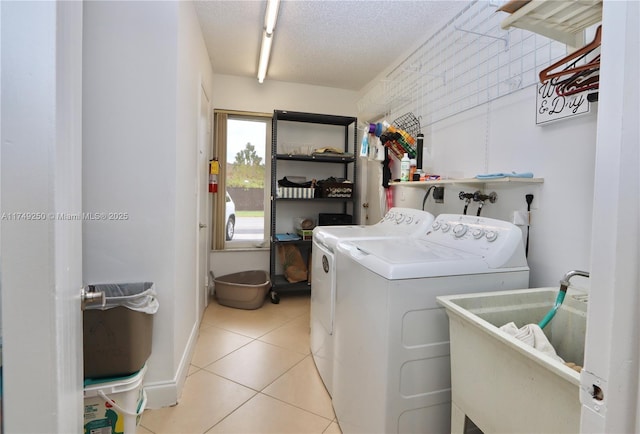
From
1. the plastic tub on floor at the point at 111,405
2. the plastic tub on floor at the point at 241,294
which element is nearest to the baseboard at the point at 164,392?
the plastic tub on floor at the point at 111,405

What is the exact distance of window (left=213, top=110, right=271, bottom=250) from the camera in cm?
352

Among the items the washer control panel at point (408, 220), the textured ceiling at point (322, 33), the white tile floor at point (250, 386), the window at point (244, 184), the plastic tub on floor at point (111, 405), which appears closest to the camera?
the plastic tub on floor at point (111, 405)

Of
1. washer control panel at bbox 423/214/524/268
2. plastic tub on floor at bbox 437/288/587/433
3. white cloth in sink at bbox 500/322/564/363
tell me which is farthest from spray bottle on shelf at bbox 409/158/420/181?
white cloth in sink at bbox 500/322/564/363

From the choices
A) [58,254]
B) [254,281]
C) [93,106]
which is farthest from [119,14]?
[254,281]

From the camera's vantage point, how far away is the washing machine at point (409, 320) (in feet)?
3.70

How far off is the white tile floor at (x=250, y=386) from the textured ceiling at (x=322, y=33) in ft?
8.21

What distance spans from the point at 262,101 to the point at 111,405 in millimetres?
3086

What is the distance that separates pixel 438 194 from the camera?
85.6 inches

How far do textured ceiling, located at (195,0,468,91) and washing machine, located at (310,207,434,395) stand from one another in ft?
4.60

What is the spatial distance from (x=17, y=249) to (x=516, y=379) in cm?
109

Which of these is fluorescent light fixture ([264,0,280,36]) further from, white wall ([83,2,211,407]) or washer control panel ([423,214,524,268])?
washer control panel ([423,214,524,268])

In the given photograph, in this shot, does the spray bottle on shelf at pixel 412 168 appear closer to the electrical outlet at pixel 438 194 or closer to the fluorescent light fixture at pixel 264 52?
the electrical outlet at pixel 438 194

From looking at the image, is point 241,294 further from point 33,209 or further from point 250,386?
point 33,209

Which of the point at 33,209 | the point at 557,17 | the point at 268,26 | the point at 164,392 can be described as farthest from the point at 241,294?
the point at 557,17
